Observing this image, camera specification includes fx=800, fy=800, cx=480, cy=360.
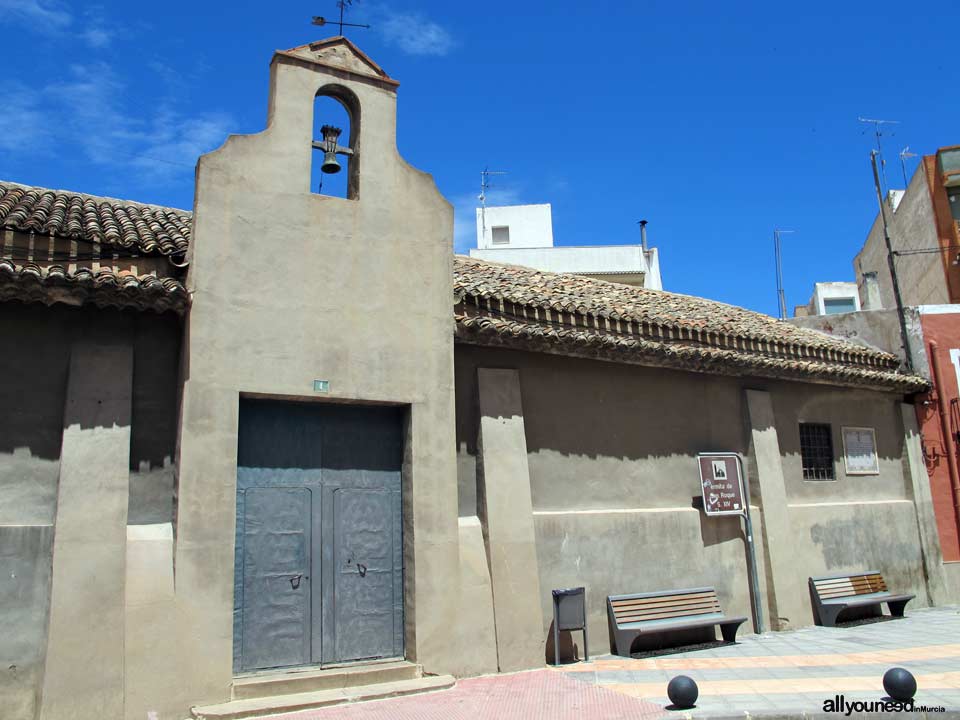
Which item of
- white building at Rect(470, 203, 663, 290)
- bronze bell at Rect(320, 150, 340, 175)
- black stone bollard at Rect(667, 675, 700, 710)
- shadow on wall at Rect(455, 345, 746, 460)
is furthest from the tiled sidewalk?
white building at Rect(470, 203, 663, 290)

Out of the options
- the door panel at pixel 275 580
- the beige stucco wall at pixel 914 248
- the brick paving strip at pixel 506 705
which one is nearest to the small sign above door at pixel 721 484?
the brick paving strip at pixel 506 705

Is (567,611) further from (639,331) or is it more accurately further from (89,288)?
(89,288)

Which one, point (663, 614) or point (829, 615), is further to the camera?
point (829, 615)

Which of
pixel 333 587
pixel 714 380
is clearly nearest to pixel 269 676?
pixel 333 587

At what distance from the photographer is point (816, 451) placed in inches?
523

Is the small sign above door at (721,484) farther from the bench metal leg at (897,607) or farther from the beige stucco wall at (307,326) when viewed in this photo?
the beige stucco wall at (307,326)

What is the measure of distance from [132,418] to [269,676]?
278 centimetres

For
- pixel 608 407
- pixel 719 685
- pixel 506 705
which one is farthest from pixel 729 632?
pixel 506 705

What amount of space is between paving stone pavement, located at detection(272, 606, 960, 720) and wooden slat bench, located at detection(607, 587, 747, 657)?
0.89ft

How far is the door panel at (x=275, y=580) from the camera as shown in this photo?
773 centimetres

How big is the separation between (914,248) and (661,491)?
64.8 ft

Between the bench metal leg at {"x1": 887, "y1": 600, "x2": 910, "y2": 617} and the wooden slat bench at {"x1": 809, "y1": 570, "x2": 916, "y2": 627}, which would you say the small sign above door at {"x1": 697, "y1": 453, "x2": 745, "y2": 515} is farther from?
the bench metal leg at {"x1": 887, "y1": 600, "x2": 910, "y2": 617}

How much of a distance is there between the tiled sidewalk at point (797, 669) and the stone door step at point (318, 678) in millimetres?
1961

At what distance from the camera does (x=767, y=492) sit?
11914mm
